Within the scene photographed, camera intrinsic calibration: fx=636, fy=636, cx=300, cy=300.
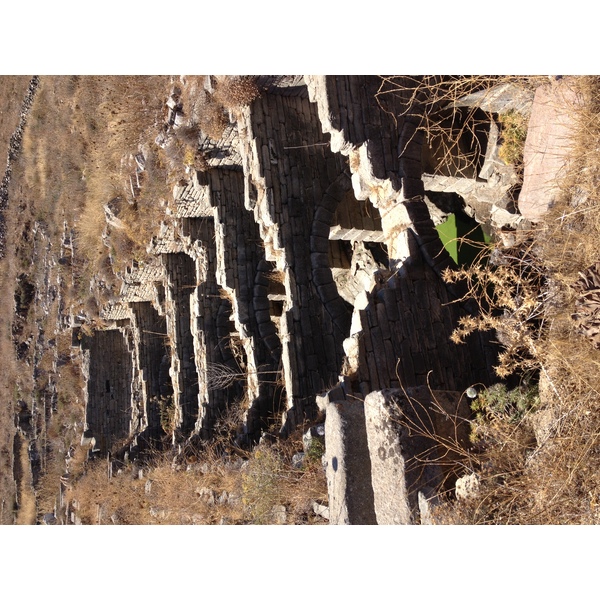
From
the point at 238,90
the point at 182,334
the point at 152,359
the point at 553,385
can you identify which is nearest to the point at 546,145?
the point at 553,385

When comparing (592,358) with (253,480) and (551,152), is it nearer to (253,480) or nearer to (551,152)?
(551,152)

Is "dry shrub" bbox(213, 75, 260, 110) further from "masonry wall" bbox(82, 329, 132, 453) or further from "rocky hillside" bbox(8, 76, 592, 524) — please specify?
"masonry wall" bbox(82, 329, 132, 453)

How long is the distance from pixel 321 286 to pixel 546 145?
14.9 feet

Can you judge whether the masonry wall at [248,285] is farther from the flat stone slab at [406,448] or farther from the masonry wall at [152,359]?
the flat stone slab at [406,448]

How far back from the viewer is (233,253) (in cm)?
1134

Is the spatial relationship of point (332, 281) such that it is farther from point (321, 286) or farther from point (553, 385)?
point (553, 385)

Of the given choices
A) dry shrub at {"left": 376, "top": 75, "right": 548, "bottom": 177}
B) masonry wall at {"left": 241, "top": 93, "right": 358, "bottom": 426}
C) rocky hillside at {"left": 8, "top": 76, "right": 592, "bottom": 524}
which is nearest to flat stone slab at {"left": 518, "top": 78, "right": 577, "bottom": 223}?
rocky hillside at {"left": 8, "top": 76, "right": 592, "bottom": 524}

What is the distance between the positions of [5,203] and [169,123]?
409 inches

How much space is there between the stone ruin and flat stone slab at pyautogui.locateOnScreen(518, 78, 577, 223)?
1025 mm

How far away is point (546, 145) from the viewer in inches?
241

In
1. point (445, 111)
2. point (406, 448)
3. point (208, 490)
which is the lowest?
point (208, 490)

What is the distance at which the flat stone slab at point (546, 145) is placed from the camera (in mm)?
5727

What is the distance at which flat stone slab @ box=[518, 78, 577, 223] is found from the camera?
573 centimetres

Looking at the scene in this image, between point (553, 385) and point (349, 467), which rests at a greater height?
point (553, 385)
